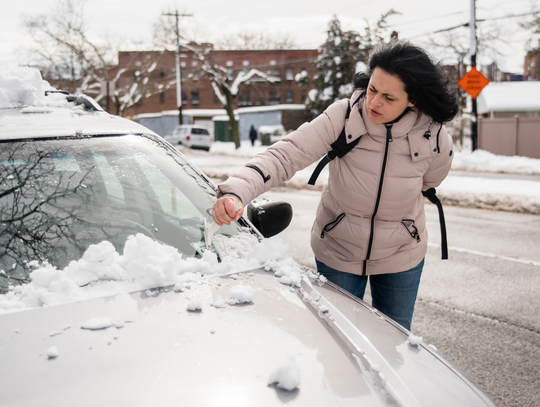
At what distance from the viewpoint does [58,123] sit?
2.18 meters

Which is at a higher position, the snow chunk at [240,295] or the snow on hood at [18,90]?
the snow on hood at [18,90]

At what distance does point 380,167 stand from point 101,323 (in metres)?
1.30

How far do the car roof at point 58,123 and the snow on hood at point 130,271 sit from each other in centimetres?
65

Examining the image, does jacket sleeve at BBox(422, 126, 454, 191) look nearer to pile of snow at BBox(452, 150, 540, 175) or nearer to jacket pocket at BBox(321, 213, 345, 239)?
jacket pocket at BBox(321, 213, 345, 239)

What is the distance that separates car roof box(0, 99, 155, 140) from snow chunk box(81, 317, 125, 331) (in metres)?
1.03

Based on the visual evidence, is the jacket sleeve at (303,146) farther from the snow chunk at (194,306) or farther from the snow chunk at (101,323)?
the snow chunk at (101,323)

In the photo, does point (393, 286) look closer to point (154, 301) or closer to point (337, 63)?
point (154, 301)

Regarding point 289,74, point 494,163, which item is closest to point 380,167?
point 494,163

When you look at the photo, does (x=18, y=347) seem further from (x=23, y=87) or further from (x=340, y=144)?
(x=23, y=87)

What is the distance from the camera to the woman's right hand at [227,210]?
1.71 m

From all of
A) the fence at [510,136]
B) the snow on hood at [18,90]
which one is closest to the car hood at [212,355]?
the snow on hood at [18,90]

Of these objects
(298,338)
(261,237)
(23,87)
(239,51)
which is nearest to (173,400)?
(298,338)

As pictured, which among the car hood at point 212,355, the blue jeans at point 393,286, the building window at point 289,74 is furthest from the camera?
the building window at point 289,74

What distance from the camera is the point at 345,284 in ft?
7.58
